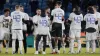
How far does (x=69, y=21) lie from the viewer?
2109 cm

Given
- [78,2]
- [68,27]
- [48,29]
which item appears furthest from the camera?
[78,2]

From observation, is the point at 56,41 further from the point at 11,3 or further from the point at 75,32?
the point at 11,3

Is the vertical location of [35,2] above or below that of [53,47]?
above

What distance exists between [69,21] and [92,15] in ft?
3.95

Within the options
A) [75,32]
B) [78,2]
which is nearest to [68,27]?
[75,32]

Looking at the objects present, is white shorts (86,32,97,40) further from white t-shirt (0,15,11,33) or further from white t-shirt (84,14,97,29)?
white t-shirt (0,15,11,33)

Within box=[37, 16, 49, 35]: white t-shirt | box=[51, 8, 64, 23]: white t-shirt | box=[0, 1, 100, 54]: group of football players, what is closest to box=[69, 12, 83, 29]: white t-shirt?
box=[0, 1, 100, 54]: group of football players

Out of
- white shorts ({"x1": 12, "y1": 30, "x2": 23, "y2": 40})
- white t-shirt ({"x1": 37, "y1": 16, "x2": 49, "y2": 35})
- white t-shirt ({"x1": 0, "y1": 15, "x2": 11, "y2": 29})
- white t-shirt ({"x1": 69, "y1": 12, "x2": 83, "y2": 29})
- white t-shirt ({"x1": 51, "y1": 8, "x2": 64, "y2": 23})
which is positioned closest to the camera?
white shorts ({"x1": 12, "y1": 30, "x2": 23, "y2": 40})

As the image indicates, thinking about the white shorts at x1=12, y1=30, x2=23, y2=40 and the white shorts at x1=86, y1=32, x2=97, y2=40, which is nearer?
the white shorts at x1=12, y1=30, x2=23, y2=40

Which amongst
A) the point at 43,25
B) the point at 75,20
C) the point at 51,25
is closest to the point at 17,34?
the point at 43,25

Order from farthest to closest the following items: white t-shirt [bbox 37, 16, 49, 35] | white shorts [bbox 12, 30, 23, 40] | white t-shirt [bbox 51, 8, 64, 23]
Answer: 1. white t-shirt [bbox 51, 8, 64, 23]
2. white t-shirt [bbox 37, 16, 49, 35]
3. white shorts [bbox 12, 30, 23, 40]

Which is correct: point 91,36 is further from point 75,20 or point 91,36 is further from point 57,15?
point 57,15

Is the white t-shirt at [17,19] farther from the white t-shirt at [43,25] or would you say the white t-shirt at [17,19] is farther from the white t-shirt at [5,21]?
the white t-shirt at [5,21]

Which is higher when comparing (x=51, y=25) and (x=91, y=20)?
(x=91, y=20)
